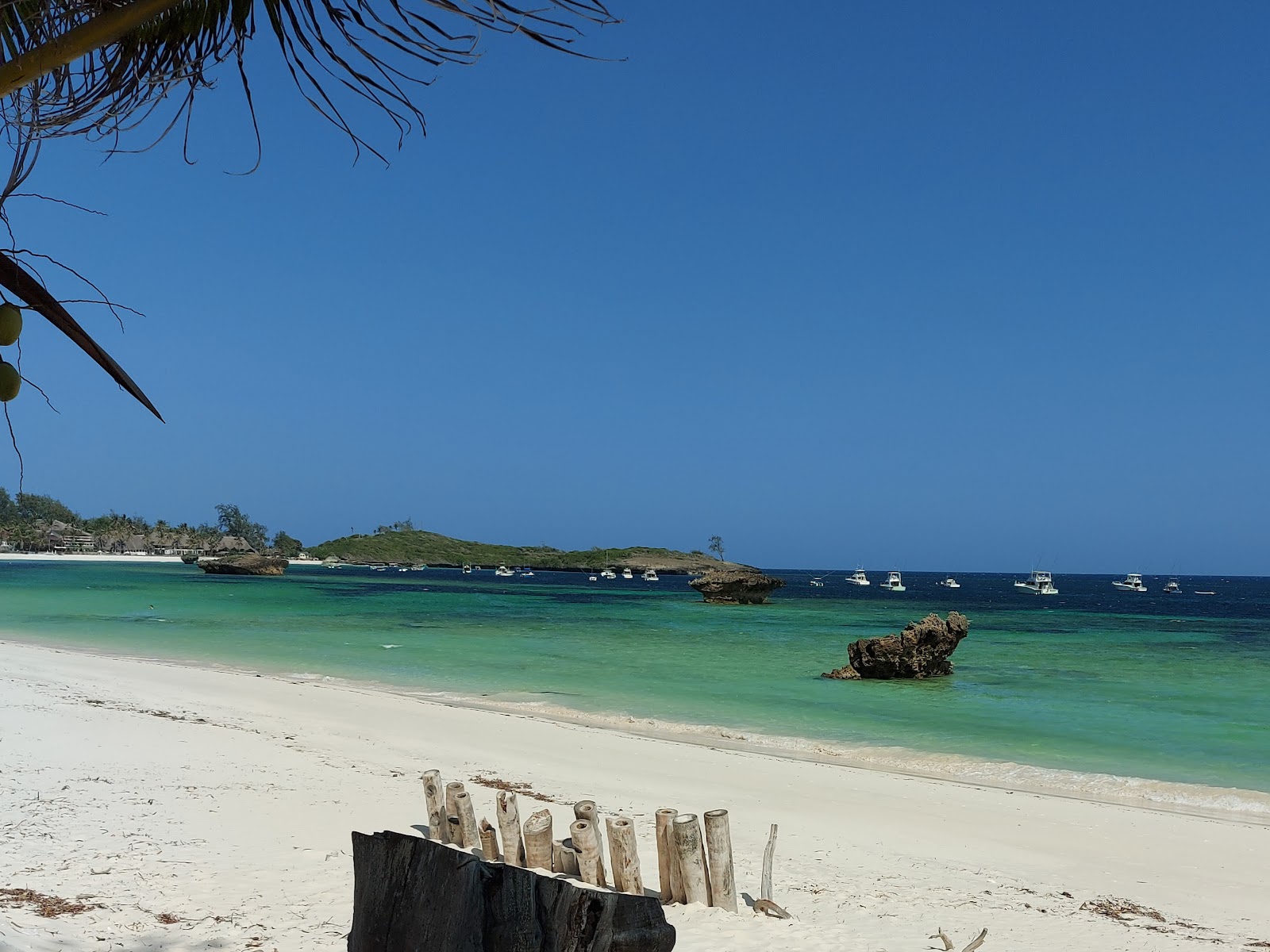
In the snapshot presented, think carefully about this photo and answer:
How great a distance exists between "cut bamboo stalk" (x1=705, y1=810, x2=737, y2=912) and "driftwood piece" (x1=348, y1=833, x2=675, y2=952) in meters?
3.44

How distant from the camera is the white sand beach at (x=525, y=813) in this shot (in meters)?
5.29

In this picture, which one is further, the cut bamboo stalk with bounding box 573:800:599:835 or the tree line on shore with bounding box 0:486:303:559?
the tree line on shore with bounding box 0:486:303:559

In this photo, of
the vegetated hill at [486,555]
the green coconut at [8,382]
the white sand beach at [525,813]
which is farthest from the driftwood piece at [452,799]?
the vegetated hill at [486,555]

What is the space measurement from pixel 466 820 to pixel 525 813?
2.29 metres

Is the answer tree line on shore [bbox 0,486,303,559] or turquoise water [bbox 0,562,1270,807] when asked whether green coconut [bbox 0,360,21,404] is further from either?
tree line on shore [bbox 0,486,303,559]

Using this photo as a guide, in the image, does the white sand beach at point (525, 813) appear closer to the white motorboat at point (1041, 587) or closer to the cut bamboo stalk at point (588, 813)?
A: the cut bamboo stalk at point (588, 813)

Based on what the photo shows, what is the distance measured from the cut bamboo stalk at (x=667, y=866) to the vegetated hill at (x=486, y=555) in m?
141

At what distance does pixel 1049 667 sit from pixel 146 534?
146616mm

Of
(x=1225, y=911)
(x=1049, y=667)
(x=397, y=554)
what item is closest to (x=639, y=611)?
(x=1049, y=667)

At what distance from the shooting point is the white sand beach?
17.3 feet

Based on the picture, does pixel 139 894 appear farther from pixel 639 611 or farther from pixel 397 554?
pixel 397 554

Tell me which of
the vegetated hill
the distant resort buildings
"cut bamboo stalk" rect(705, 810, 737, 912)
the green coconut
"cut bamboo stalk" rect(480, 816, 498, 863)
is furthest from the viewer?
the vegetated hill

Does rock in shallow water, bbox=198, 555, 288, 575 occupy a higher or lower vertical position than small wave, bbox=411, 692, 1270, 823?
lower

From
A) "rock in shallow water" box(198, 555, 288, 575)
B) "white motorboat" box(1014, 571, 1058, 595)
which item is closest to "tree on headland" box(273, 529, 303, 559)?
"rock in shallow water" box(198, 555, 288, 575)
